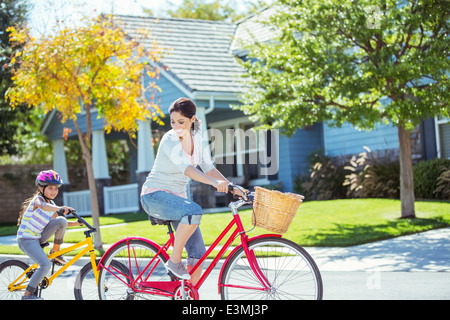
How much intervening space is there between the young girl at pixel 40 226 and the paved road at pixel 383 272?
1.50 metres

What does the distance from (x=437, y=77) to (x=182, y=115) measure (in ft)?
27.7

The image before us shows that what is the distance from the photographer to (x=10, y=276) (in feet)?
20.4

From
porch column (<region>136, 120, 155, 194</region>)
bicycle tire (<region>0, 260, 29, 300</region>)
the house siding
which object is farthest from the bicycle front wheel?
porch column (<region>136, 120, 155, 194</region>)

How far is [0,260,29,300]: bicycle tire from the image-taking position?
621 cm

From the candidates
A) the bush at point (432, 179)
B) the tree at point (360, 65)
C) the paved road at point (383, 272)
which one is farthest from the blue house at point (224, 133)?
the paved road at point (383, 272)

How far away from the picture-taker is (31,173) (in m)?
25.2

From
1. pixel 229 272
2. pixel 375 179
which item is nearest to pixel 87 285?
pixel 229 272

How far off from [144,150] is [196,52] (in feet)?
13.5

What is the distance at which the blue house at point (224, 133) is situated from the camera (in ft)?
62.3

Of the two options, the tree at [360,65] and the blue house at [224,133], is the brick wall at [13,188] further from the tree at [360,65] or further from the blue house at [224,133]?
the tree at [360,65]

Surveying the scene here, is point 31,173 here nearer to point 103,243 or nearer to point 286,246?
point 103,243

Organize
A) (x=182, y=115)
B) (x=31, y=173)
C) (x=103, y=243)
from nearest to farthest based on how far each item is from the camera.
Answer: (x=182, y=115) < (x=103, y=243) < (x=31, y=173)

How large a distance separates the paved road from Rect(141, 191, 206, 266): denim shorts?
1.88 meters
